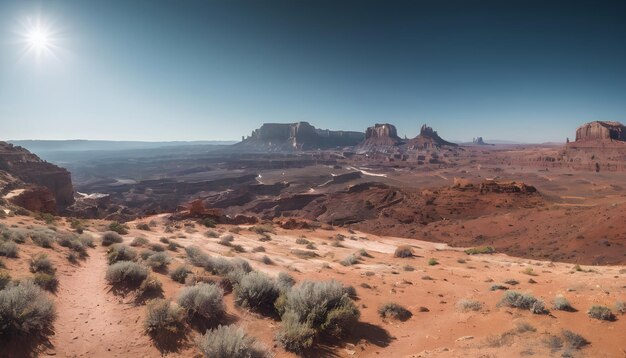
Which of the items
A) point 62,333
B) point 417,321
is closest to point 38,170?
point 62,333

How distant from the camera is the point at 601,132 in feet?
392

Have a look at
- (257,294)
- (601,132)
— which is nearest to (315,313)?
(257,294)

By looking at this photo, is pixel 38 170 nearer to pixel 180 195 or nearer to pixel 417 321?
pixel 180 195

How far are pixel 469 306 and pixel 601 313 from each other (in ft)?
7.83

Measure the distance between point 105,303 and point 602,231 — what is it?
31824 millimetres

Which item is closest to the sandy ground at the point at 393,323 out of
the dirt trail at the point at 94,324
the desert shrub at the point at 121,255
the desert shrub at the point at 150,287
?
the dirt trail at the point at 94,324

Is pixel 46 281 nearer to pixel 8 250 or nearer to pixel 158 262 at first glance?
pixel 8 250

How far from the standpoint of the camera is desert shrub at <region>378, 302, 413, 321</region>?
6914 mm

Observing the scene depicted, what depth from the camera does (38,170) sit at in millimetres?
51031

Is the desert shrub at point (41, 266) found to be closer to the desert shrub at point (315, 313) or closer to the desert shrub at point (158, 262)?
the desert shrub at point (158, 262)

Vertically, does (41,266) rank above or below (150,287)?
above

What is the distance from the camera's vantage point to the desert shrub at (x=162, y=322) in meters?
5.05

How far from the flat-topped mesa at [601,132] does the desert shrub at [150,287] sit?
159m

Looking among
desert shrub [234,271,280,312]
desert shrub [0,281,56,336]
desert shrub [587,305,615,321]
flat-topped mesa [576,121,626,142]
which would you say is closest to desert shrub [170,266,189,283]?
desert shrub [234,271,280,312]
